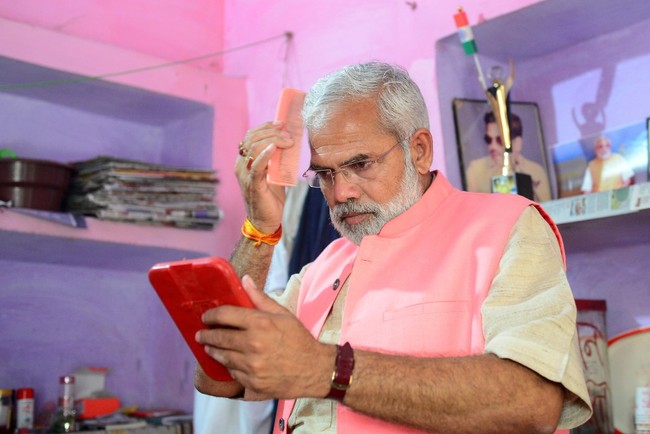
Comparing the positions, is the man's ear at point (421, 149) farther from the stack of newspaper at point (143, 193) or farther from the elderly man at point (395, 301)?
the stack of newspaper at point (143, 193)

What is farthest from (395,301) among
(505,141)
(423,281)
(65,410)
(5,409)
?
(5,409)

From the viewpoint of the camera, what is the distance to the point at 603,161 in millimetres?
2174

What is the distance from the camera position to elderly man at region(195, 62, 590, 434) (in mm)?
1119

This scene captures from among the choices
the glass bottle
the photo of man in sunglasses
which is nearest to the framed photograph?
the photo of man in sunglasses

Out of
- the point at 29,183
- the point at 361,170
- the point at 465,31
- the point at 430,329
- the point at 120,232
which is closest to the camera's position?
the point at 430,329

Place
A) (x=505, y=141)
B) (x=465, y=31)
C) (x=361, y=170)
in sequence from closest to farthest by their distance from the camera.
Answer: (x=361, y=170)
(x=505, y=141)
(x=465, y=31)

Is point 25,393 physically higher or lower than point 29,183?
lower

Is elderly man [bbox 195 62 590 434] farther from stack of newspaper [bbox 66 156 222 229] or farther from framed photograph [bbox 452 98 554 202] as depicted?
stack of newspaper [bbox 66 156 222 229]

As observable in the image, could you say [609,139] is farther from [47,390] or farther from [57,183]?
[47,390]

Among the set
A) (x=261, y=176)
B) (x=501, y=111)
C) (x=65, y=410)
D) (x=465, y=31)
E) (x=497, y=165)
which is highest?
(x=465, y=31)

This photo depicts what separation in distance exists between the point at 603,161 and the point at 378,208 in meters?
0.91

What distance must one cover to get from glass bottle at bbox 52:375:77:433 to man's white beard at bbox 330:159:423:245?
144 centimetres

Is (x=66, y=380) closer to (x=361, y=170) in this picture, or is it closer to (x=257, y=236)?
(x=257, y=236)

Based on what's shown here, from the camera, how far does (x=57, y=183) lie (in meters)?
2.64
